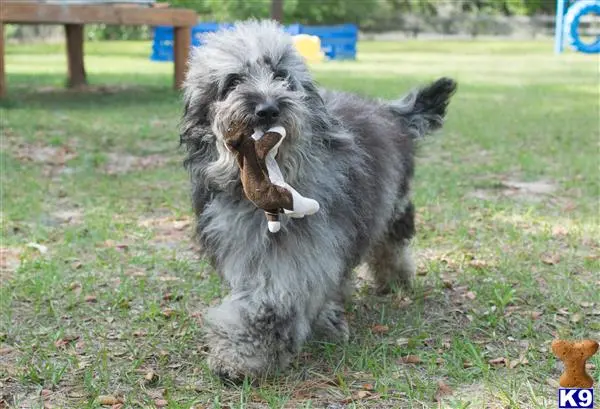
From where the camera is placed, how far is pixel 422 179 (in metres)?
7.31

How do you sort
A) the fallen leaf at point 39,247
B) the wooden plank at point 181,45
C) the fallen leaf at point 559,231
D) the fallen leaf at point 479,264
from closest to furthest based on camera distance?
the fallen leaf at point 479,264
the fallen leaf at point 39,247
the fallen leaf at point 559,231
the wooden plank at point 181,45

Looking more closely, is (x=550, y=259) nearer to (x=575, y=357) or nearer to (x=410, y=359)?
(x=410, y=359)

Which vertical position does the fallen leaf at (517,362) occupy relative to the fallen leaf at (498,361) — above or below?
above

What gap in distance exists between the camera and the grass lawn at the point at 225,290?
3332mm

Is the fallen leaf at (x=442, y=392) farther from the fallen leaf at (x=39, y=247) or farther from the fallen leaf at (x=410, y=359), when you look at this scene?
the fallen leaf at (x=39, y=247)

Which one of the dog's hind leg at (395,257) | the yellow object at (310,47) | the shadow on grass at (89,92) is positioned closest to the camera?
the dog's hind leg at (395,257)

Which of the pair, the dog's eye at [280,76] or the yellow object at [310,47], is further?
the yellow object at [310,47]

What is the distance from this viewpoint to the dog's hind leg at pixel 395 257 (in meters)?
4.57

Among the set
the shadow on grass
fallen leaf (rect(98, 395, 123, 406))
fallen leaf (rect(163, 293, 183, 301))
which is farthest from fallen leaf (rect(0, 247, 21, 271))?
the shadow on grass

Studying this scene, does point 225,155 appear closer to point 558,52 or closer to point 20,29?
point 558,52

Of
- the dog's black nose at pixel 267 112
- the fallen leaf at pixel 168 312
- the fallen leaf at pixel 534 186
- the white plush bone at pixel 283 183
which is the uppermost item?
the dog's black nose at pixel 267 112

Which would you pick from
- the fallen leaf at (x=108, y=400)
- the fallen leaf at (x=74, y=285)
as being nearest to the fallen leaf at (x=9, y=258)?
the fallen leaf at (x=74, y=285)

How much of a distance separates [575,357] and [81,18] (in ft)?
33.0

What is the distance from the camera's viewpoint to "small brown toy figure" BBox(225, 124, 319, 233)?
123 inches
